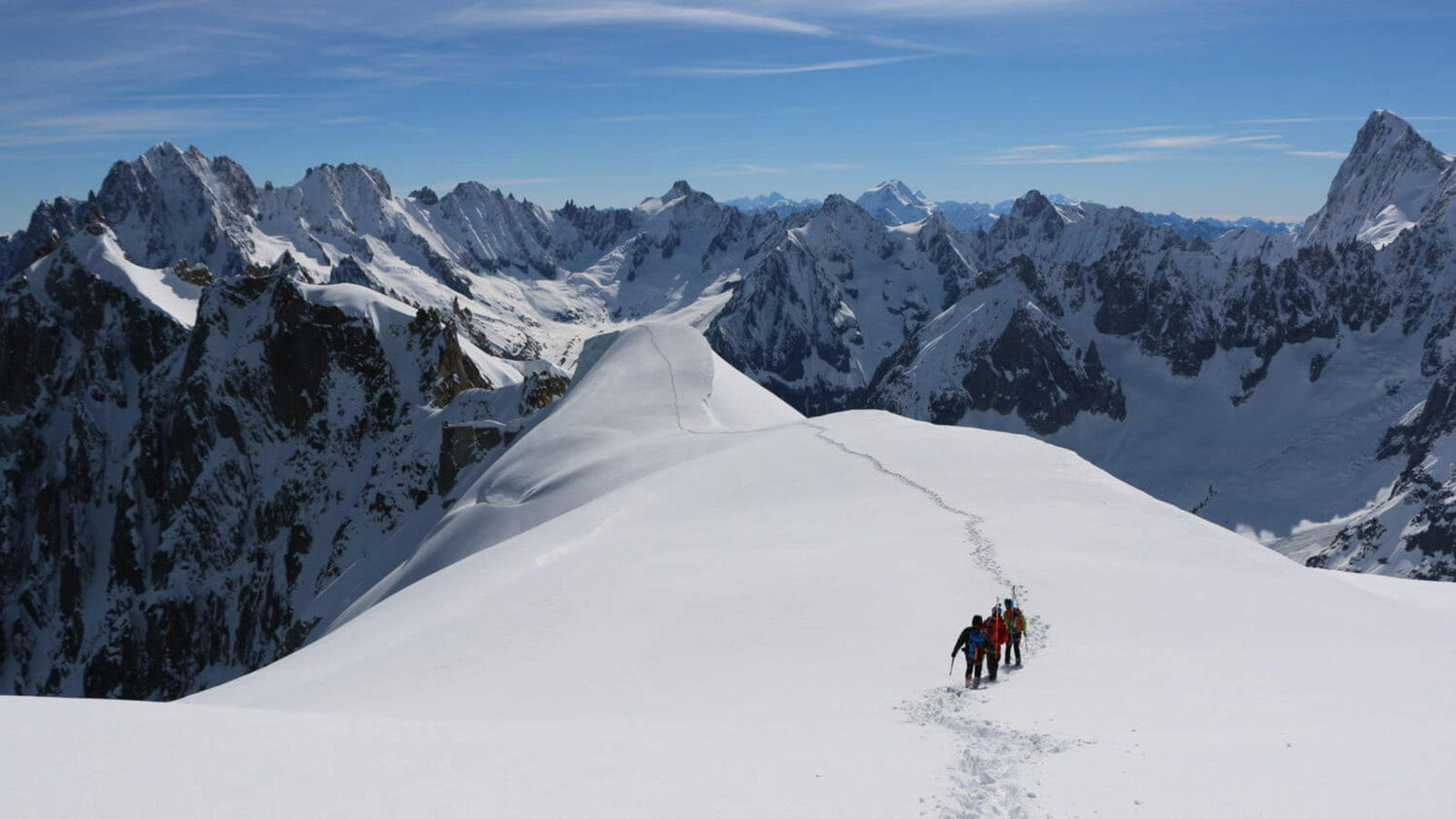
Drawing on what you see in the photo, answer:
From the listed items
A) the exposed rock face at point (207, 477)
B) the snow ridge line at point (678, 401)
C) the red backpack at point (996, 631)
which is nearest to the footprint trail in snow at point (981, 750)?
the red backpack at point (996, 631)

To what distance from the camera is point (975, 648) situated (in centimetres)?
1738

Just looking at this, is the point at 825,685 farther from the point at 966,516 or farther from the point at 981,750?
the point at 966,516

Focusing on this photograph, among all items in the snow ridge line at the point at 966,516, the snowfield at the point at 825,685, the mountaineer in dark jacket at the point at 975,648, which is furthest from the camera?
the snow ridge line at the point at 966,516

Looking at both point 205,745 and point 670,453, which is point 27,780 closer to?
point 205,745

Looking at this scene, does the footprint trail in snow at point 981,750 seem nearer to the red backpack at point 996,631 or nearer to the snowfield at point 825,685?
the snowfield at point 825,685

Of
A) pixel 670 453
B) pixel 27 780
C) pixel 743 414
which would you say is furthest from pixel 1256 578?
pixel 743 414

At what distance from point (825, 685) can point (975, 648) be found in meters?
3.03

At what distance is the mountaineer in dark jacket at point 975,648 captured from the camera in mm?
17156

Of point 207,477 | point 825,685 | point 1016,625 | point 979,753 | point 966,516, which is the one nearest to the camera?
point 979,753

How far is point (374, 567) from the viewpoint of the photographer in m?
77.5

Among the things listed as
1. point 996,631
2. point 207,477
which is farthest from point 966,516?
point 207,477

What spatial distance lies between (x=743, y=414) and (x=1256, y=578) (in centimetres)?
4118

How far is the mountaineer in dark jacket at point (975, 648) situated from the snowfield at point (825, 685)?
0.58 m

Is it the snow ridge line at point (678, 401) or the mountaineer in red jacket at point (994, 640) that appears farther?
the snow ridge line at point (678, 401)
